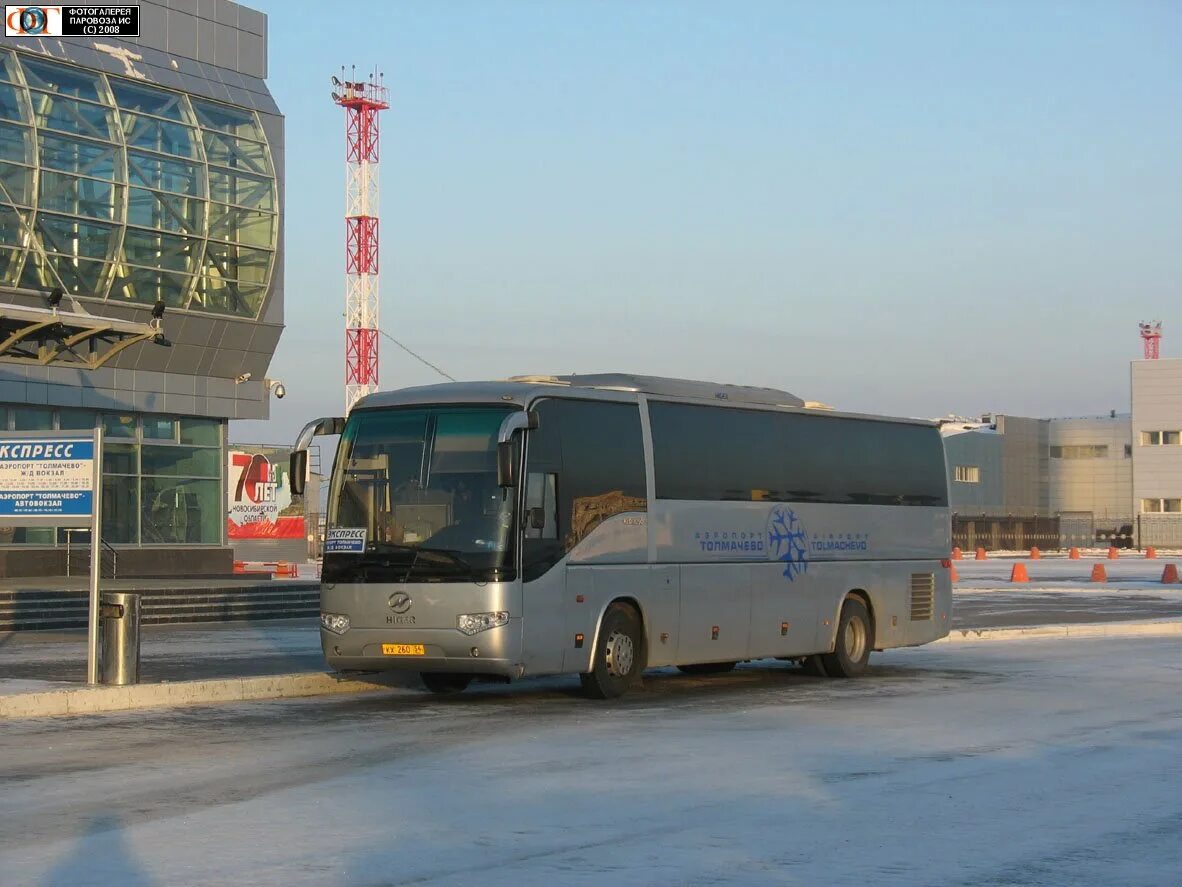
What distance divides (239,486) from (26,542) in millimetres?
32042

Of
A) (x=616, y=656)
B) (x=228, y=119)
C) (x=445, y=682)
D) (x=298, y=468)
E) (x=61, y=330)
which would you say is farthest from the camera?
(x=228, y=119)

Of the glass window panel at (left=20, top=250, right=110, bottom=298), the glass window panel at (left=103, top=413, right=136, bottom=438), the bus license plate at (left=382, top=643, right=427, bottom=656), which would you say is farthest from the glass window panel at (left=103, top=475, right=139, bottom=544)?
the bus license plate at (left=382, top=643, right=427, bottom=656)

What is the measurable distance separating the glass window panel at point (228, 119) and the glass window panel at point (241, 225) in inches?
72.7

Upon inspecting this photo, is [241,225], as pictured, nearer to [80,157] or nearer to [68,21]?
[80,157]

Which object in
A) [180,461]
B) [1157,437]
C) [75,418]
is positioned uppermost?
[1157,437]

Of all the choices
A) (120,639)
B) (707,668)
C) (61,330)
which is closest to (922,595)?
(707,668)

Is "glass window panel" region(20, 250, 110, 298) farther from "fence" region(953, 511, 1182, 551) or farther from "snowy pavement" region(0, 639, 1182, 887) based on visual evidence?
"fence" region(953, 511, 1182, 551)

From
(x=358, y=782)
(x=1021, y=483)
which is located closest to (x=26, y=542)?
(x=358, y=782)

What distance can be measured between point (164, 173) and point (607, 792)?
105ft

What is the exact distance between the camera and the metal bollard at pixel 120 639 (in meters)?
17.8

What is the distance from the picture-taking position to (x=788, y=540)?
21.1 meters

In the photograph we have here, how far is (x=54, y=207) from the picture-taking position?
38156 millimetres

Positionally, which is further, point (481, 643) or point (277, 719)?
point (481, 643)

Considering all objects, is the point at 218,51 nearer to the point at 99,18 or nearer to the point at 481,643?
the point at 99,18
